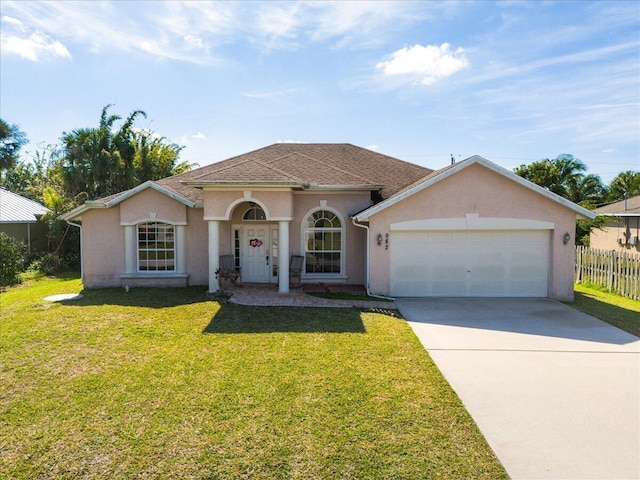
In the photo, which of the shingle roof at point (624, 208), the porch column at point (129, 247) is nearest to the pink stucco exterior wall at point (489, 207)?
the porch column at point (129, 247)

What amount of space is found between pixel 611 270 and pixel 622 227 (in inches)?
556

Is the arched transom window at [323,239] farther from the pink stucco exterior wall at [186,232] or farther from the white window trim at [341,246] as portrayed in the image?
the pink stucco exterior wall at [186,232]

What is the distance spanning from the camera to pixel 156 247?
54.0 ft

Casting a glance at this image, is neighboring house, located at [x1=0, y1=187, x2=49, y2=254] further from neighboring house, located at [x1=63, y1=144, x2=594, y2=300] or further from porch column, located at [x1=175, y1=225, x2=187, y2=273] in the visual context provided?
porch column, located at [x1=175, y1=225, x2=187, y2=273]

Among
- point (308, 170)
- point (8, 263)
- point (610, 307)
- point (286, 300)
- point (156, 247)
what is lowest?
point (610, 307)

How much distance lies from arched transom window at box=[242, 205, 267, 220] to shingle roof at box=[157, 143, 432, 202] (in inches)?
74.3

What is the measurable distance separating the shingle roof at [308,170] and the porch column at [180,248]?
1.35 meters

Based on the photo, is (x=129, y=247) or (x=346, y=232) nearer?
(x=129, y=247)

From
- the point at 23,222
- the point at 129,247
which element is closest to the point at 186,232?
the point at 129,247

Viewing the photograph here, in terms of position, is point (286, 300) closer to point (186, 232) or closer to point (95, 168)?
point (186, 232)

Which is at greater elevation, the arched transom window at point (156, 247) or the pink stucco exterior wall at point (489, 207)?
the pink stucco exterior wall at point (489, 207)

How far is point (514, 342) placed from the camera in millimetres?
9508

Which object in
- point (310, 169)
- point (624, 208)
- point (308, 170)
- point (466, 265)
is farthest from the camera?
point (624, 208)

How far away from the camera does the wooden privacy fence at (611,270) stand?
1494cm
